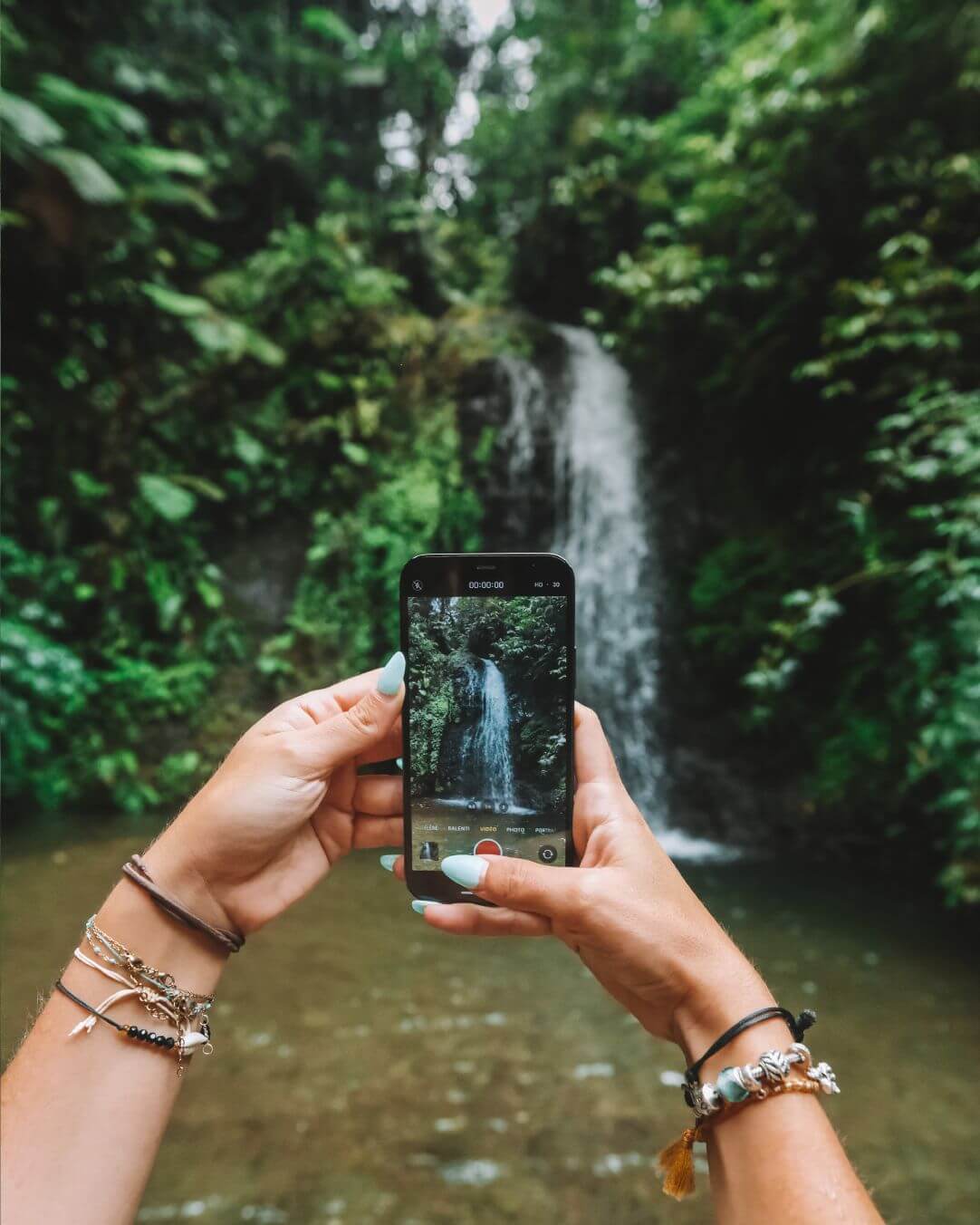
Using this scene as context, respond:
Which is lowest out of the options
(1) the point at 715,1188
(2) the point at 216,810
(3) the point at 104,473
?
(1) the point at 715,1188

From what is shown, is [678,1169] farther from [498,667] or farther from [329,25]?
[329,25]

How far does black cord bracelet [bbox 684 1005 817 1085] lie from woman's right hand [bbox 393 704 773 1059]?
Answer: 14 mm

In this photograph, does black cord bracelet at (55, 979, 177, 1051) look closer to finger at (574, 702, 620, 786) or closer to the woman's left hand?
the woman's left hand

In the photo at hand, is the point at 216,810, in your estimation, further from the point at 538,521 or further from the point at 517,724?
the point at 538,521

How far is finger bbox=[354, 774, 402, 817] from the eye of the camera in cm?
94

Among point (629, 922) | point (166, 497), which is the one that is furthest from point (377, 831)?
point (166, 497)

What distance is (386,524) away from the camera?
14.6ft

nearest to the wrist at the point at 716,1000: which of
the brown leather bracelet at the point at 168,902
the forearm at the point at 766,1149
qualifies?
the forearm at the point at 766,1149

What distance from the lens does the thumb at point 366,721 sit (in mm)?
843

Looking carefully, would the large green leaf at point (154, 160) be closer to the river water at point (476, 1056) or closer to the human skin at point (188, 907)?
the river water at point (476, 1056)

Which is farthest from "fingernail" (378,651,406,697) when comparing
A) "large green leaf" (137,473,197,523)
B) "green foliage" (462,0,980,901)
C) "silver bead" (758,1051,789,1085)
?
"large green leaf" (137,473,197,523)

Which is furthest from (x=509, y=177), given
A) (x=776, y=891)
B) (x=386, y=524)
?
(x=776, y=891)

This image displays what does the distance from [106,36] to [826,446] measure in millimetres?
4535

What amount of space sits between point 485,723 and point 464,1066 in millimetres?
1474
